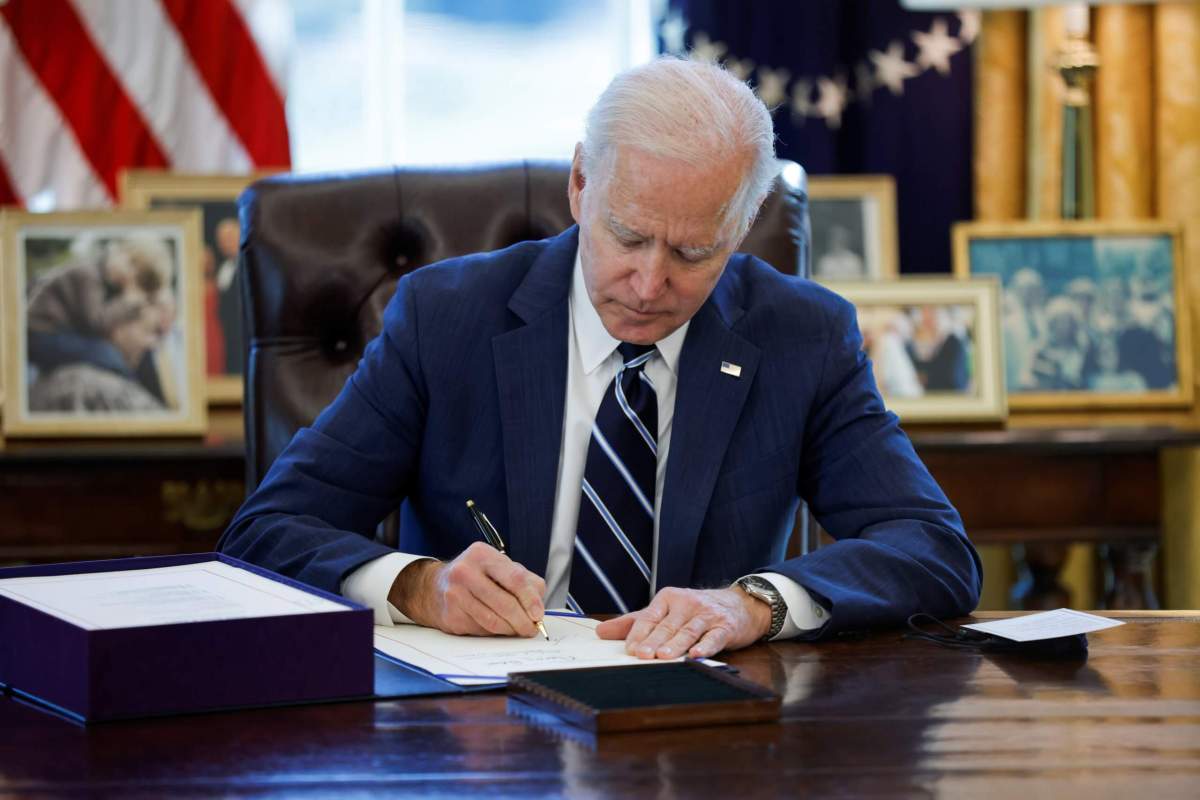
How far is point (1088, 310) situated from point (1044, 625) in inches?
70.1

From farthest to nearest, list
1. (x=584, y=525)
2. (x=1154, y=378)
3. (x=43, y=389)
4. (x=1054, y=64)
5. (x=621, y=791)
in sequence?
(x=1054, y=64), (x=1154, y=378), (x=43, y=389), (x=584, y=525), (x=621, y=791)

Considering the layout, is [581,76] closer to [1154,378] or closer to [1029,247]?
[1029,247]

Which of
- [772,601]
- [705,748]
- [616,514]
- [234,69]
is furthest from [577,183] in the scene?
[234,69]

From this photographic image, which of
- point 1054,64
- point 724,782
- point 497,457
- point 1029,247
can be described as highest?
point 1054,64

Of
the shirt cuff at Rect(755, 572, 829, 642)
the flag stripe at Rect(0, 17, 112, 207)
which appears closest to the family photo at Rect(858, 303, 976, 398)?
the shirt cuff at Rect(755, 572, 829, 642)

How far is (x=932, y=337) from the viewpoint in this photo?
120 inches

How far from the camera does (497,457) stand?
1988mm

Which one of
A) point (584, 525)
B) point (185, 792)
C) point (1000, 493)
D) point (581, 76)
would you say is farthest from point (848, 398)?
point (581, 76)

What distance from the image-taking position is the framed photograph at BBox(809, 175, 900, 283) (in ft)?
10.9

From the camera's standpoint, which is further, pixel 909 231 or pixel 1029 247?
pixel 909 231

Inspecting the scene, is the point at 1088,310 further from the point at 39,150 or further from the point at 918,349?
the point at 39,150

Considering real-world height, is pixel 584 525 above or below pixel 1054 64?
below

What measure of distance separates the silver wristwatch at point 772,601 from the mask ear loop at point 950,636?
13 centimetres

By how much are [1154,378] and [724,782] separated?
2406mm
